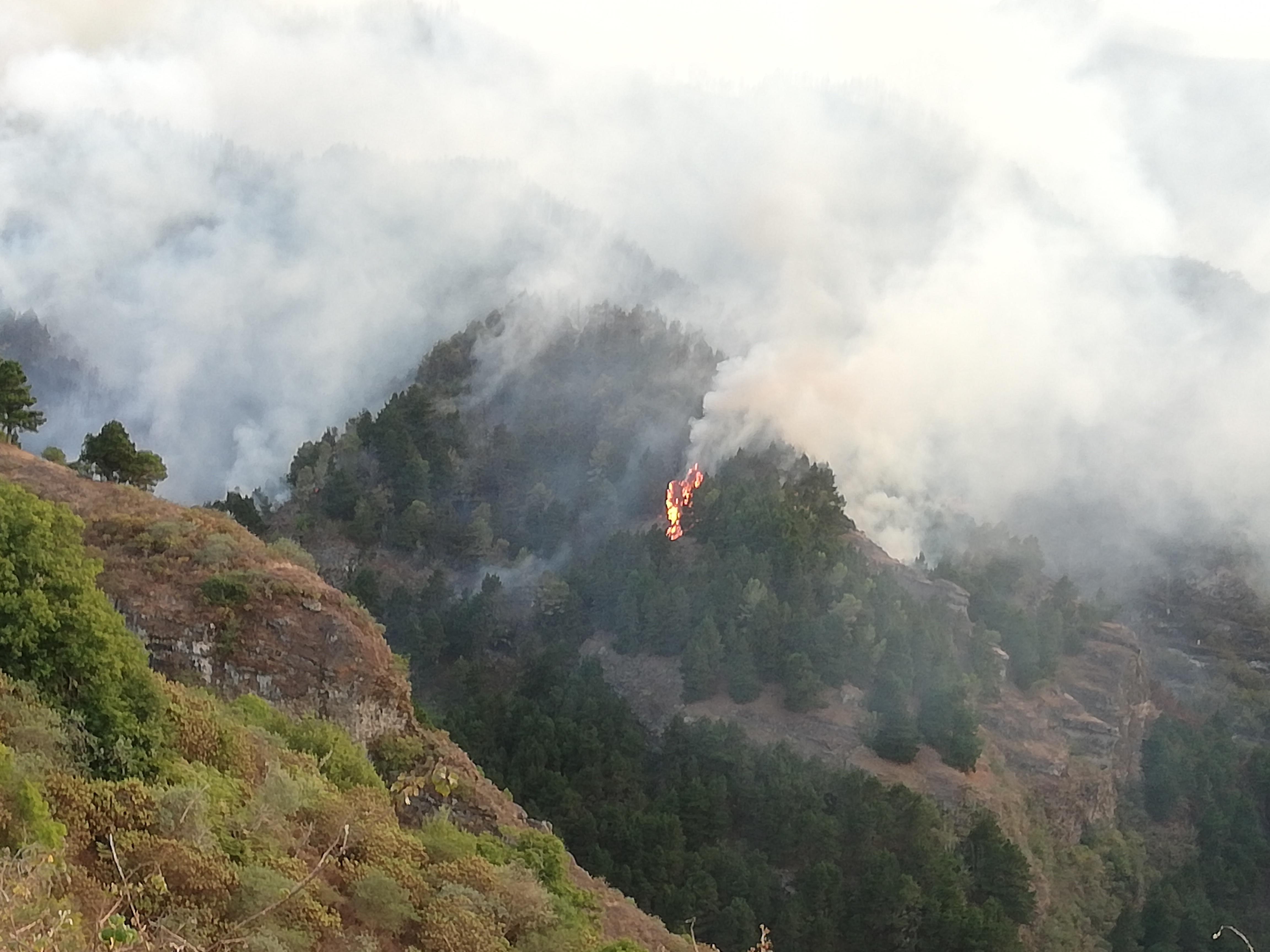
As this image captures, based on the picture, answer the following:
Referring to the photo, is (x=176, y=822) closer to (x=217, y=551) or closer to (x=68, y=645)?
(x=68, y=645)

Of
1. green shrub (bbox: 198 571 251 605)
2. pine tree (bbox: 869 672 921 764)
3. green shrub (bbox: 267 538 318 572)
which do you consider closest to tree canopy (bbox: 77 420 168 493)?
green shrub (bbox: 267 538 318 572)

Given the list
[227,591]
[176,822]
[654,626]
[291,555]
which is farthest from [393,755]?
[654,626]

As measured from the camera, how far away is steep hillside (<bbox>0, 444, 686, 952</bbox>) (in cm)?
2195

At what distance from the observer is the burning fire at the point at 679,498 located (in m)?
63.0

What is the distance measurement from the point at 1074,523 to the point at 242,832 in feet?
314

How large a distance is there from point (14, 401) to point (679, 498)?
131 ft

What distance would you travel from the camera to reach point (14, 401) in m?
33.0

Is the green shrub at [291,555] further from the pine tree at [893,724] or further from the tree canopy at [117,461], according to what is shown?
the pine tree at [893,724]

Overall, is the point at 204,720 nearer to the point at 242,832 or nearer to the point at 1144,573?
the point at 242,832

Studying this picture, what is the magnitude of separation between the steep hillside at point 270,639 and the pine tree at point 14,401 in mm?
9406

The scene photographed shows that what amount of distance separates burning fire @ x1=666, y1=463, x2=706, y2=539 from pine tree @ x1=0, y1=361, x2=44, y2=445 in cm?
3487

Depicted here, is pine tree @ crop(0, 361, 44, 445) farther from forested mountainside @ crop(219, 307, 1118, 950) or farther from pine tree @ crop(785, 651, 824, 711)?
pine tree @ crop(785, 651, 824, 711)

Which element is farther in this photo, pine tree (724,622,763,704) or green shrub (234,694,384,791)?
pine tree (724,622,763,704)


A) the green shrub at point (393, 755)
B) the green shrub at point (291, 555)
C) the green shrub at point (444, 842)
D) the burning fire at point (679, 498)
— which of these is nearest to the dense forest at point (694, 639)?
the burning fire at point (679, 498)
